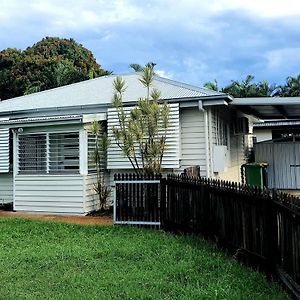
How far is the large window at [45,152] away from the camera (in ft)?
43.2

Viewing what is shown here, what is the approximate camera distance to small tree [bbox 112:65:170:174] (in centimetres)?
1199

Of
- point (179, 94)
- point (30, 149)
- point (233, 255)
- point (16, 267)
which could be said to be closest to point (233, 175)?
point (179, 94)

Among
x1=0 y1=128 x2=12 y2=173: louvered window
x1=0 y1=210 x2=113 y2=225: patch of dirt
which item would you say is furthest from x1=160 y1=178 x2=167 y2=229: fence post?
x1=0 y1=128 x2=12 y2=173: louvered window

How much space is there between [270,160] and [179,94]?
682 centimetres

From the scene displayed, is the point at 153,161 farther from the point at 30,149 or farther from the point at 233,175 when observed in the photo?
the point at 233,175

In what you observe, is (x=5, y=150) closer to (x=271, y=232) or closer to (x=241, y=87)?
(x=271, y=232)

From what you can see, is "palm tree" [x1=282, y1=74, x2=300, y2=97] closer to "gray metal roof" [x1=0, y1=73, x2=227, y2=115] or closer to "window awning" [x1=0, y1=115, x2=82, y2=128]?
"gray metal roof" [x1=0, y1=73, x2=227, y2=115]

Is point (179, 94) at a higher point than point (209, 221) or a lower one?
higher

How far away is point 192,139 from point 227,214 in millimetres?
6086

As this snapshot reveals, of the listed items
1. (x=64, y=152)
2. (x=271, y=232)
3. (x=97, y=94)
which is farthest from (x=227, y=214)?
(x=97, y=94)

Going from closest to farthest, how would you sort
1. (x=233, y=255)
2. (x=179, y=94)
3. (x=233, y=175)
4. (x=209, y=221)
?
(x=233, y=255) → (x=209, y=221) → (x=179, y=94) → (x=233, y=175)

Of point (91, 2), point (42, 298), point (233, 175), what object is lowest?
point (42, 298)

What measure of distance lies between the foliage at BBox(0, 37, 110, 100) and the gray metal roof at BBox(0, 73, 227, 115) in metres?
13.4

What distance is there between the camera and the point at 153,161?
12.3m
